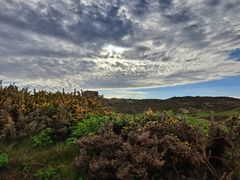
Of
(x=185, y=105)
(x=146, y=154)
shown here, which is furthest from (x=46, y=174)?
(x=185, y=105)

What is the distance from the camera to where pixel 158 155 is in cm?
787

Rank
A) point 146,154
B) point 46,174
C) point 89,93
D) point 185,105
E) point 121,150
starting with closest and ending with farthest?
point 146,154, point 121,150, point 46,174, point 89,93, point 185,105

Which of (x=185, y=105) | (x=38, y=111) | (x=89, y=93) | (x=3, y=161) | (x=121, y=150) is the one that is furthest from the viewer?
(x=185, y=105)

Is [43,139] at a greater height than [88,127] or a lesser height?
lesser

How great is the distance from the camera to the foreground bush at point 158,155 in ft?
25.7

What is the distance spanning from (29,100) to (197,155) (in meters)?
8.01

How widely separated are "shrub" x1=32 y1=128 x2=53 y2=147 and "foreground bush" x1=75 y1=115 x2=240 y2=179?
6.92 ft

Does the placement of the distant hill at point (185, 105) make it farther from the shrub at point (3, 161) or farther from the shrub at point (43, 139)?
the shrub at point (3, 161)

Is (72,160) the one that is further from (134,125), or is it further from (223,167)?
(223,167)

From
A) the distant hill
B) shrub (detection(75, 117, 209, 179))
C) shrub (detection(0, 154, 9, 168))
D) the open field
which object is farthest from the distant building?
shrub (detection(75, 117, 209, 179))

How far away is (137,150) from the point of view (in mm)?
8094

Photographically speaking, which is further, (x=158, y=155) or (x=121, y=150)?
(x=121, y=150)

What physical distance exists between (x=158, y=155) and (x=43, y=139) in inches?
170

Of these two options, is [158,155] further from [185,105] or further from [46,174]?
[185,105]
